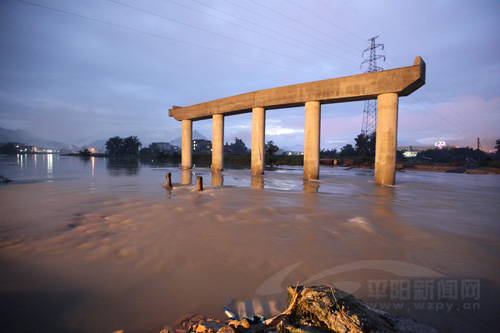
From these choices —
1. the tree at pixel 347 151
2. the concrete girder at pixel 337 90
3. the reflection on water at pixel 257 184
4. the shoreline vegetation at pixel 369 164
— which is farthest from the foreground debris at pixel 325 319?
the tree at pixel 347 151

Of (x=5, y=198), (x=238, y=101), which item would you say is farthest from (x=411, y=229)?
(x=238, y=101)

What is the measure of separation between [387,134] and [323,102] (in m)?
4.68

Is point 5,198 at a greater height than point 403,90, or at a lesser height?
lesser

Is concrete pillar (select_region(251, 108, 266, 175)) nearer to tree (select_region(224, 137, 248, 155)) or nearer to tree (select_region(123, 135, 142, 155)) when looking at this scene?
tree (select_region(224, 137, 248, 155))

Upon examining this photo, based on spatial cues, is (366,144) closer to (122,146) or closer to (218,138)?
(218,138)

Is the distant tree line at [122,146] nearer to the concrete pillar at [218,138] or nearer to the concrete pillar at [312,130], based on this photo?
the concrete pillar at [218,138]

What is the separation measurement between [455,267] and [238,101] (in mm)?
17130

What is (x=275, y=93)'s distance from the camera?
16.2 m

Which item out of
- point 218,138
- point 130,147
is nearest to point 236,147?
point 130,147

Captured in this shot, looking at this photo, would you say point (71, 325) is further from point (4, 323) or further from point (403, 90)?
point (403, 90)

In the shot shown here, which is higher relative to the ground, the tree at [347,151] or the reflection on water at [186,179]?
the tree at [347,151]

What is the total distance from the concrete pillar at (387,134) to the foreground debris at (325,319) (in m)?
12.4

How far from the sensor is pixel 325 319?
1561 mm

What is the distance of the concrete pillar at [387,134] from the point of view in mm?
12266
